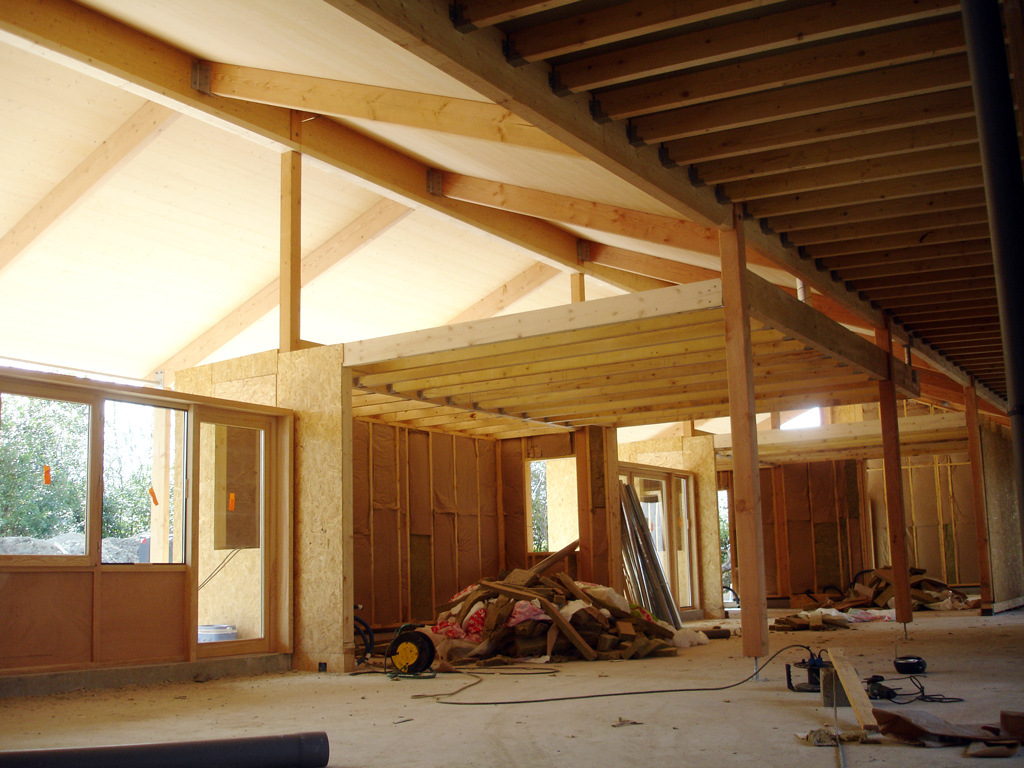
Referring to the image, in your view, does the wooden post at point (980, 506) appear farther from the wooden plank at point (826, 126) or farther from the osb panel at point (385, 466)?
the wooden plank at point (826, 126)

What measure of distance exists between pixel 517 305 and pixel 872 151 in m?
9.52

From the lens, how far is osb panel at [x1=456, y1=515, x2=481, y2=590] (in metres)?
13.9

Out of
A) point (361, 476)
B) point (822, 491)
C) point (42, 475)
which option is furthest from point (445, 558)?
point (822, 491)

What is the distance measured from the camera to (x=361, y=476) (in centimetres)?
1224

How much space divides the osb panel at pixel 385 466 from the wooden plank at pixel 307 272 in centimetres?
255

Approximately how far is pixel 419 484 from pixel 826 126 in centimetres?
849

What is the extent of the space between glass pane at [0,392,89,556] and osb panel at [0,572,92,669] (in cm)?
26

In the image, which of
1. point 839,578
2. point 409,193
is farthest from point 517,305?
point 839,578

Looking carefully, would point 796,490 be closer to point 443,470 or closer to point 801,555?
point 801,555

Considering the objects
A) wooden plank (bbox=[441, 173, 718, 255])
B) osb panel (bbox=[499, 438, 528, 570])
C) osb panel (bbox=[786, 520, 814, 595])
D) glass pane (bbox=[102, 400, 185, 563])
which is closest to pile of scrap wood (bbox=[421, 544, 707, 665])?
glass pane (bbox=[102, 400, 185, 563])

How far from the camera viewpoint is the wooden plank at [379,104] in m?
7.63

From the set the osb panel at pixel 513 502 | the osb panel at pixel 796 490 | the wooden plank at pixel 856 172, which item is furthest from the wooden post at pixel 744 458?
the osb panel at pixel 796 490

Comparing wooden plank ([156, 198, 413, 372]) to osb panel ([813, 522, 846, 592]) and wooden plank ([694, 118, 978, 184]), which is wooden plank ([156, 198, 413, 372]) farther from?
osb panel ([813, 522, 846, 592])

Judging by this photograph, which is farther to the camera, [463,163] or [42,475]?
[463,163]
